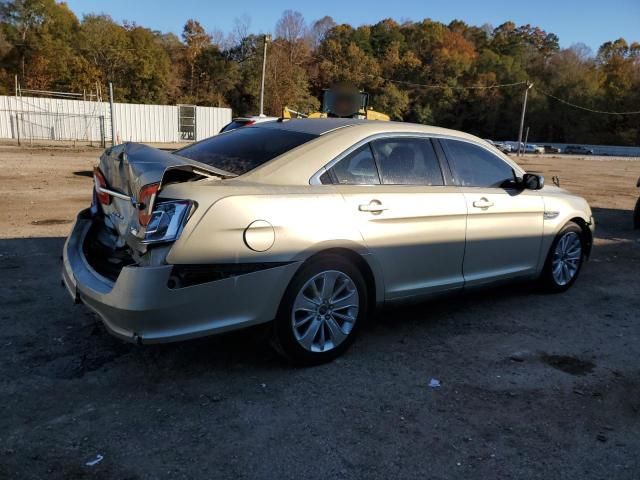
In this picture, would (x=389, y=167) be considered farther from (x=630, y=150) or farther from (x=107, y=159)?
(x=630, y=150)

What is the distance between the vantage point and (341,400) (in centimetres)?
328

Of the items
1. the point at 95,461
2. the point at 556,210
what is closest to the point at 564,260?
the point at 556,210

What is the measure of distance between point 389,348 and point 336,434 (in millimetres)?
1253

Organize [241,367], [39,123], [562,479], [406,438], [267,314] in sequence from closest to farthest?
[562,479] → [406,438] → [267,314] → [241,367] → [39,123]

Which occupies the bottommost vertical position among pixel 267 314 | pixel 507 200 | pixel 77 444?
pixel 77 444

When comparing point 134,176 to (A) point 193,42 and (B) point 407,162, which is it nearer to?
(B) point 407,162

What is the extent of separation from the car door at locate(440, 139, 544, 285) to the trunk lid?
2084 mm

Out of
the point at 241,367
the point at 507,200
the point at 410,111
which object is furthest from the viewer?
the point at 410,111

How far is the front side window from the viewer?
12.4ft

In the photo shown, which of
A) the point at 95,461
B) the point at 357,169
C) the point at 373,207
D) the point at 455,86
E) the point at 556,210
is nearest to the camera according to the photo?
the point at 95,461

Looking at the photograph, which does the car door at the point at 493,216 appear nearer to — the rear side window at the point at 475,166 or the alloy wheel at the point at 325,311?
the rear side window at the point at 475,166

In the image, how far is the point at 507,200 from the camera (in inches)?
189

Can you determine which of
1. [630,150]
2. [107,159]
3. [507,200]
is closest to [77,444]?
[107,159]

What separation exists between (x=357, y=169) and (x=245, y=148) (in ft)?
2.72
